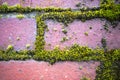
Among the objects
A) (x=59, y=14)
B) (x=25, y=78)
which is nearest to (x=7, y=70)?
(x=25, y=78)

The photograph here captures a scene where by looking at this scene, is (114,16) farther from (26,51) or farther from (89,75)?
(26,51)

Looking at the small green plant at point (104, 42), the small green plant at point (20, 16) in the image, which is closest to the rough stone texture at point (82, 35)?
the small green plant at point (104, 42)

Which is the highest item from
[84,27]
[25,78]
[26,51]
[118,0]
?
[118,0]

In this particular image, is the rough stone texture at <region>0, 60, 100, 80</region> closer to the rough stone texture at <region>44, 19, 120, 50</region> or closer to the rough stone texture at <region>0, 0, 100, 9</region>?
the rough stone texture at <region>44, 19, 120, 50</region>

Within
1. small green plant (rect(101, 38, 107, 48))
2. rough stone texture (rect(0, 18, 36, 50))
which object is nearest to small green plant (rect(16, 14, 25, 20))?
rough stone texture (rect(0, 18, 36, 50))

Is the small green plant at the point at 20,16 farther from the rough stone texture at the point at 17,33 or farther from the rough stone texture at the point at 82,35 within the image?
the rough stone texture at the point at 82,35
